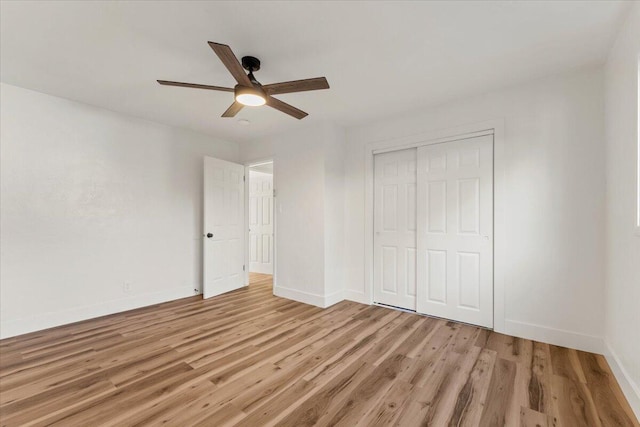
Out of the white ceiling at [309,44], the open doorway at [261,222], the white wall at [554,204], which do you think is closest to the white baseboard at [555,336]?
the white wall at [554,204]

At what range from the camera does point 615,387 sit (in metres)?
1.96

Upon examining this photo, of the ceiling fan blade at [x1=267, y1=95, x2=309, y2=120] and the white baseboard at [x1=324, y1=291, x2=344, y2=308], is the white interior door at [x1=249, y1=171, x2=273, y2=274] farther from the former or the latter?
the ceiling fan blade at [x1=267, y1=95, x2=309, y2=120]

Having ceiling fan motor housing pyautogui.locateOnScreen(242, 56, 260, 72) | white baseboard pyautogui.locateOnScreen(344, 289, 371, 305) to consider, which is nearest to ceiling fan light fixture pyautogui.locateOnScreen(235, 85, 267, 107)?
ceiling fan motor housing pyautogui.locateOnScreen(242, 56, 260, 72)

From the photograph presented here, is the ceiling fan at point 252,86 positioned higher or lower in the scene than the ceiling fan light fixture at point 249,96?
higher

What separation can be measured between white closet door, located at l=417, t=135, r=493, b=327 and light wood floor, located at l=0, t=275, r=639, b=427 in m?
0.31

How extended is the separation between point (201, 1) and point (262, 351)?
2.66m

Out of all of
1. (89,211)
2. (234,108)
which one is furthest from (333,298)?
(89,211)

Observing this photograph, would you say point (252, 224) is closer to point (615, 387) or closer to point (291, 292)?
point (291, 292)

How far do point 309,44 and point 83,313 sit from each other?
3.78 metres

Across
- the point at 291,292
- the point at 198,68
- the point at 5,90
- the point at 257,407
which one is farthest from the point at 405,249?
the point at 5,90

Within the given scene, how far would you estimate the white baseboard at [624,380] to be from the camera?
1690 mm

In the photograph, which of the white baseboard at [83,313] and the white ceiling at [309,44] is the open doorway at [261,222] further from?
the white ceiling at [309,44]

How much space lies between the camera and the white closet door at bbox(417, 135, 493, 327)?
9.87 feet

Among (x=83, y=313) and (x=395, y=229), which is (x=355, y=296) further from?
(x=83, y=313)
